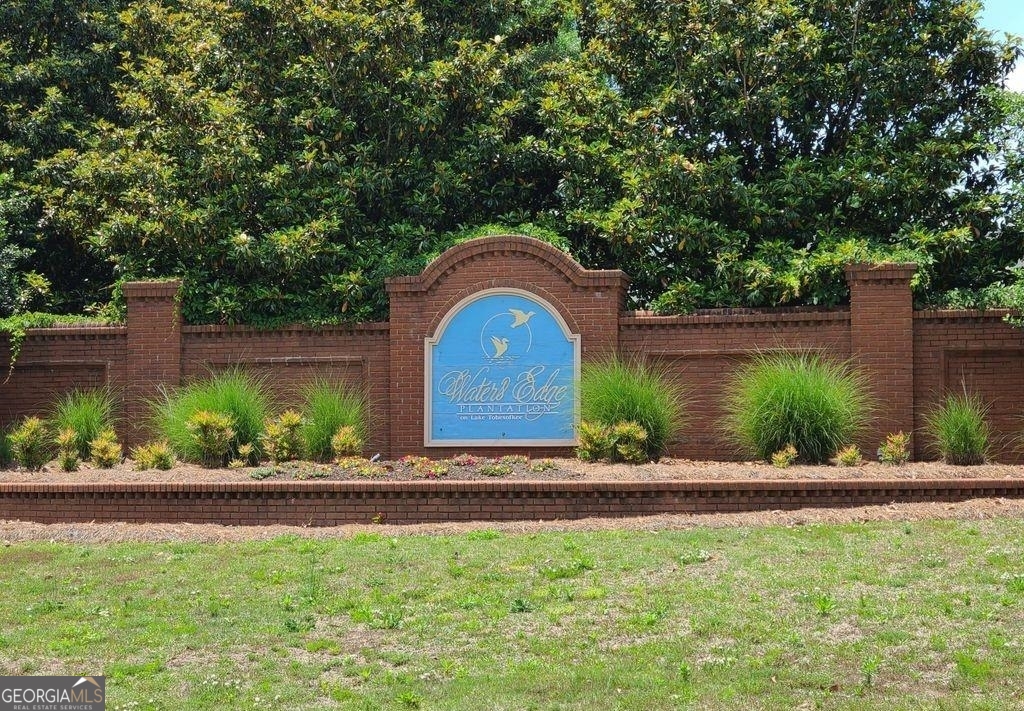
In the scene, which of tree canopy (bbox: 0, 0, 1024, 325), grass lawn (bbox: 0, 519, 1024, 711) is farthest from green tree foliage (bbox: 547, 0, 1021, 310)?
grass lawn (bbox: 0, 519, 1024, 711)

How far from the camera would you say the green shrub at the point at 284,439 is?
1510 cm

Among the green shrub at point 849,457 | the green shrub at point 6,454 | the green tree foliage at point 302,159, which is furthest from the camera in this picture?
the green tree foliage at point 302,159

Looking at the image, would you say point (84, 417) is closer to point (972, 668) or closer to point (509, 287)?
point (509, 287)

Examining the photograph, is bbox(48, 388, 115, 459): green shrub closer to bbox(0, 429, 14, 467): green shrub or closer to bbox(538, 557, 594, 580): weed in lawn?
bbox(0, 429, 14, 467): green shrub

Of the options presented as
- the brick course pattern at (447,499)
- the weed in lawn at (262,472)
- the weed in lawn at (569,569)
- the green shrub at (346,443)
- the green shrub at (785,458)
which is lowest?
the weed in lawn at (569,569)

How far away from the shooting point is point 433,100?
1933cm

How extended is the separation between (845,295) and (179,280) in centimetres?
980

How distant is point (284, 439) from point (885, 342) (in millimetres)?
8013

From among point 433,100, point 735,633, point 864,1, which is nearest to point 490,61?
point 433,100

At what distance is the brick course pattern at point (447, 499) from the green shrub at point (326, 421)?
2.15 m

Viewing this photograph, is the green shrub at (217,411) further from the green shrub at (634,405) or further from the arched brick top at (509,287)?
the green shrub at (634,405)

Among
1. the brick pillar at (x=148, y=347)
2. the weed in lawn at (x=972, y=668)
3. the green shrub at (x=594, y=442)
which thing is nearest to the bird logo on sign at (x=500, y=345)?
the green shrub at (x=594, y=442)

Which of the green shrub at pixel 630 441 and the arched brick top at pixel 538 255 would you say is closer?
the green shrub at pixel 630 441

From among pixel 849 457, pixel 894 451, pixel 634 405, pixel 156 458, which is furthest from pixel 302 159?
pixel 894 451
